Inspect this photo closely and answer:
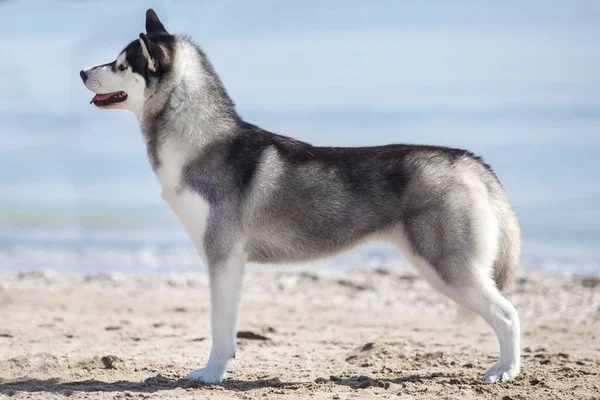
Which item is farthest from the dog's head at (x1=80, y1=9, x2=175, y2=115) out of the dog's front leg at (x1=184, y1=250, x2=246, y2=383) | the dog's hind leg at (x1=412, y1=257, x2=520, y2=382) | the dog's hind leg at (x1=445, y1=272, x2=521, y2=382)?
the dog's hind leg at (x1=445, y1=272, x2=521, y2=382)

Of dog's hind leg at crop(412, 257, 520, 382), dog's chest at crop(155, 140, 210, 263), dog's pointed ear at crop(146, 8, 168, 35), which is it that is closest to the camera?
dog's hind leg at crop(412, 257, 520, 382)

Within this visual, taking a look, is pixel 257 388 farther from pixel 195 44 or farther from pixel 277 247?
pixel 195 44

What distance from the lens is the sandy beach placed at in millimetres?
6680

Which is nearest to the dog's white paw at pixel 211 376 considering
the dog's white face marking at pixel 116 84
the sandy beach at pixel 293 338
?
the sandy beach at pixel 293 338

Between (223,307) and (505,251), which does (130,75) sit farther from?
(505,251)

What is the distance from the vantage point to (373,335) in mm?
8984

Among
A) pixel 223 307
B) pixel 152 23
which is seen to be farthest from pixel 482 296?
pixel 152 23

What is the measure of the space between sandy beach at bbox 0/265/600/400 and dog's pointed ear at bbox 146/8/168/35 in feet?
8.78

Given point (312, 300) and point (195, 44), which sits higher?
point (195, 44)

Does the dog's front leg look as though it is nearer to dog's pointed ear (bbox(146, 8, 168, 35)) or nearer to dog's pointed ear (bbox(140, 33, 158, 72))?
dog's pointed ear (bbox(140, 33, 158, 72))

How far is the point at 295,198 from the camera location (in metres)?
6.68

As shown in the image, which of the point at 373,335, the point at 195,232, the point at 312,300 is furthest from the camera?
the point at 312,300

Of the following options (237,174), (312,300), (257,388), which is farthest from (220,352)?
(312,300)

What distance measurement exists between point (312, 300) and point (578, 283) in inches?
135
